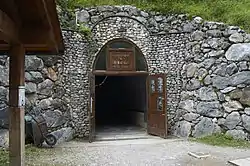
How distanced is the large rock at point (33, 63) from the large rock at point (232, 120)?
5.13 m

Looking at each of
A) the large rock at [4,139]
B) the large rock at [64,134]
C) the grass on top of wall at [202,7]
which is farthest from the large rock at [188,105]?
the large rock at [4,139]

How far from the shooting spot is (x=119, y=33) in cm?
940

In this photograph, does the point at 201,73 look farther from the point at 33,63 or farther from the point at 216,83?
the point at 33,63

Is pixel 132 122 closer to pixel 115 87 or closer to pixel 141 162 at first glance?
pixel 115 87

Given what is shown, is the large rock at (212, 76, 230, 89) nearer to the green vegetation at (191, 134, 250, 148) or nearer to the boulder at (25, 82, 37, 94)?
the green vegetation at (191, 134, 250, 148)

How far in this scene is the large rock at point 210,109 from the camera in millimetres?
8359

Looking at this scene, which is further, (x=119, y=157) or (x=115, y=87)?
(x=115, y=87)

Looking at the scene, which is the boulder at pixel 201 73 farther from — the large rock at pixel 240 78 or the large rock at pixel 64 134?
the large rock at pixel 64 134

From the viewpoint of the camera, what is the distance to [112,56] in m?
9.34

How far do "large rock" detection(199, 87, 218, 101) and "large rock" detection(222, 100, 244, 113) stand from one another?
1.07 ft

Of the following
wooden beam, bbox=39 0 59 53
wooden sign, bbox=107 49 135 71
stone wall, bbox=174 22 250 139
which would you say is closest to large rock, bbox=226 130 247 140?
stone wall, bbox=174 22 250 139

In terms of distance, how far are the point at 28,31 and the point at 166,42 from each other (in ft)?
19.0

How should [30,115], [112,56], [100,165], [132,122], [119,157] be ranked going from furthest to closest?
[132,122], [112,56], [30,115], [119,157], [100,165]

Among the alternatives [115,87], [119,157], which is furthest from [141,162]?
[115,87]
